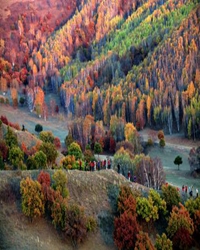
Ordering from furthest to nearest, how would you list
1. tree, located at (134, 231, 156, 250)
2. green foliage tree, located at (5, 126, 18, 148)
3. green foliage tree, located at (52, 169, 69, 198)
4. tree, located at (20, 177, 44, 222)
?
green foliage tree, located at (5, 126, 18, 148) → green foliage tree, located at (52, 169, 69, 198) → tree, located at (20, 177, 44, 222) → tree, located at (134, 231, 156, 250)

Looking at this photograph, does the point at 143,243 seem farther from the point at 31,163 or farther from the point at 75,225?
the point at 31,163

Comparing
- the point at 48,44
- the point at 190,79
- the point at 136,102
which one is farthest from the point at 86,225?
the point at 48,44

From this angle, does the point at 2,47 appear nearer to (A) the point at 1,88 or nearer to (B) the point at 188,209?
(A) the point at 1,88

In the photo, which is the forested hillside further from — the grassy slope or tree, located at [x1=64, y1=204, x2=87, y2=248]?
tree, located at [x1=64, y1=204, x2=87, y2=248]

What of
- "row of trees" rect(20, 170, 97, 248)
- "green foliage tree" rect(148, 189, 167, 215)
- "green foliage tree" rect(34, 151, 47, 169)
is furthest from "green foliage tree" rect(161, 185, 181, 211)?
"green foliage tree" rect(34, 151, 47, 169)

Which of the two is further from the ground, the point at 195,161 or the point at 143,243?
the point at 195,161

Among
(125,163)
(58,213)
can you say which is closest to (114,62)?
(125,163)
